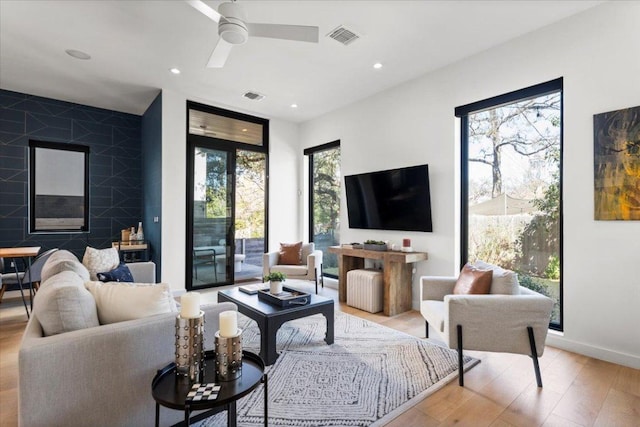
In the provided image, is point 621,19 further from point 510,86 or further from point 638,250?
point 638,250

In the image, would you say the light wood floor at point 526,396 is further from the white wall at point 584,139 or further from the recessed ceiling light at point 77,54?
the recessed ceiling light at point 77,54

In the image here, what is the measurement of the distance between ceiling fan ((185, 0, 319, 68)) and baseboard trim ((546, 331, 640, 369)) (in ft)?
11.3

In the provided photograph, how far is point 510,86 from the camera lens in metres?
3.42

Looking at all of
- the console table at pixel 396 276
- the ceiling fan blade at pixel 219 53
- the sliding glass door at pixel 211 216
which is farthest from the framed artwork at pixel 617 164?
the sliding glass door at pixel 211 216

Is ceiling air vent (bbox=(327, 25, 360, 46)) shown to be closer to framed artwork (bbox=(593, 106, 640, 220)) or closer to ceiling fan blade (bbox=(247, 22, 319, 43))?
ceiling fan blade (bbox=(247, 22, 319, 43))

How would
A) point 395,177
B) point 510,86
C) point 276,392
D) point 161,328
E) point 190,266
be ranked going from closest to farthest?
point 161,328 < point 276,392 < point 510,86 < point 395,177 < point 190,266

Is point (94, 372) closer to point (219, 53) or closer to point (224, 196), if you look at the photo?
point (219, 53)

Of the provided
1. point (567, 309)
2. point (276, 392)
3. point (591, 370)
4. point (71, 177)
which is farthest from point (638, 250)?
point (71, 177)

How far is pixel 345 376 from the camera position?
8.04ft

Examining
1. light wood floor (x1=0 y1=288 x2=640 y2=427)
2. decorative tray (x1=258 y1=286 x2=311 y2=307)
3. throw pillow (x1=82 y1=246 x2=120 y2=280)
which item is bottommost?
light wood floor (x1=0 y1=288 x2=640 y2=427)

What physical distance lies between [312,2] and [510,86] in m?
2.22

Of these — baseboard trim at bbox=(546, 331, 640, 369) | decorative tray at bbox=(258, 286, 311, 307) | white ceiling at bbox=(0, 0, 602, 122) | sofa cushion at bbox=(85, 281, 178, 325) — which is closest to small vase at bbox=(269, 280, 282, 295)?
decorative tray at bbox=(258, 286, 311, 307)

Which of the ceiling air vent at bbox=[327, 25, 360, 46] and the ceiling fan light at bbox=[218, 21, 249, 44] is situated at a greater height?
the ceiling air vent at bbox=[327, 25, 360, 46]

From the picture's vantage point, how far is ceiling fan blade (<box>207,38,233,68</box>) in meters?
2.68
